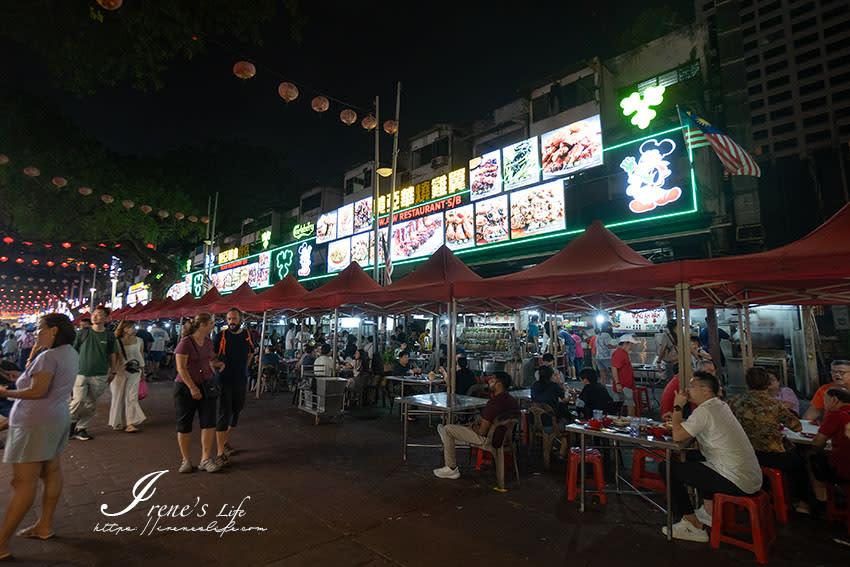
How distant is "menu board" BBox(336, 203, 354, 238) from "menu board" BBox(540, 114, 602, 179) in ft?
37.3

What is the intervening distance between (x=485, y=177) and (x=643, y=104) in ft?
20.2

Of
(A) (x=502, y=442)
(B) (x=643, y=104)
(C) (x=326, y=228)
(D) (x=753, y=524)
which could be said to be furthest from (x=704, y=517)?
(C) (x=326, y=228)

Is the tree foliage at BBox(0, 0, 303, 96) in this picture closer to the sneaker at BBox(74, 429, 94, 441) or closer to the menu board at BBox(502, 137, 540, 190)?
the sneaker at BBox(74, 429, 94, 441)

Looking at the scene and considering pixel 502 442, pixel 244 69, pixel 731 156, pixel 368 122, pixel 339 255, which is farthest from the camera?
pixel 339 255

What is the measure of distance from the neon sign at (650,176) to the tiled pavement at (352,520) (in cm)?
993

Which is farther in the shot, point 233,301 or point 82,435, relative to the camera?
point 233,301

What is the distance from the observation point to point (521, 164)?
1600cm

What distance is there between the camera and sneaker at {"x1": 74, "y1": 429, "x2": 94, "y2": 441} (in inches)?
266

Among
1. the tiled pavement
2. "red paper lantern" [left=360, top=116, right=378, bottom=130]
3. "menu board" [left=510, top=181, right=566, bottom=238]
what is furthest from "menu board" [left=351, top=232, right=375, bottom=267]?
the tiled pavement

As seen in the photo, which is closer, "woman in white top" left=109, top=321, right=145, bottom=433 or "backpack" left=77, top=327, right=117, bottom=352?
"backpack" left=77, top=327, right=117, bottom=352

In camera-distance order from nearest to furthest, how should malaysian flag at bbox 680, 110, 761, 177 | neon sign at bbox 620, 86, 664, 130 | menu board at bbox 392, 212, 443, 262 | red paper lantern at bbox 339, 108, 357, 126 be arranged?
malaysian flag at bbox 680, 110, 761, 177 < red paper lantern at bbox 339, 108, 357, 126 < neon sign at bbox 620, 86, 664, 130 < menu board at bbox 392, 212, 443, 262

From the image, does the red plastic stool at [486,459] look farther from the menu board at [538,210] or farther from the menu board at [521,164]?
the menu board at [521,164]

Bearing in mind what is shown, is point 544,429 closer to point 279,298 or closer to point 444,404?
point 444,404

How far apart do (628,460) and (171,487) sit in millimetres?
6545
